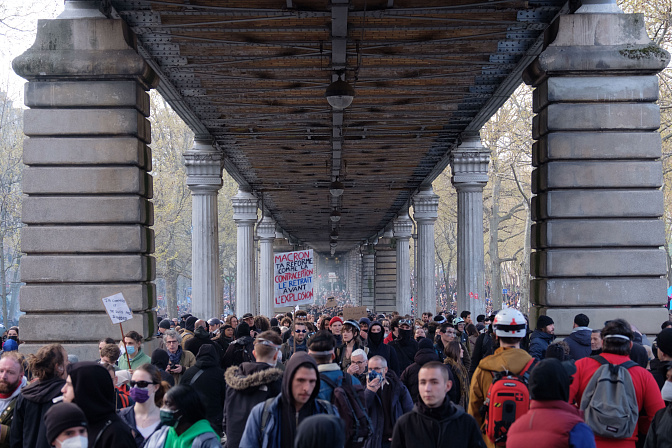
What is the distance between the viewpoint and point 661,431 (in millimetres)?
5332

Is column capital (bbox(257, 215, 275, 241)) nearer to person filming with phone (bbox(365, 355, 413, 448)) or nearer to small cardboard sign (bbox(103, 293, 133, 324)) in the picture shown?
small cardboard sign (bbox(103, 293, 133, 324))

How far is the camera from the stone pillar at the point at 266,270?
1599 inches

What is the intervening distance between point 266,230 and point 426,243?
11847 mm

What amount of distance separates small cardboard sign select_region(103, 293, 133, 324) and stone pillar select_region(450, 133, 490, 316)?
11766mm

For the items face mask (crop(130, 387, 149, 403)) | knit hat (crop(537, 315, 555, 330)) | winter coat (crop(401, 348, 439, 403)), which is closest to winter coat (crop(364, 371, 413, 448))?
winter coat (crop(401, 348, 439, 403))

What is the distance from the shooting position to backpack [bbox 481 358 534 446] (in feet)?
19.2

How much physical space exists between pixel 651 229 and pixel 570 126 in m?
1.86

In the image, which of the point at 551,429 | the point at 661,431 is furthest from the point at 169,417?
the point at 661,431

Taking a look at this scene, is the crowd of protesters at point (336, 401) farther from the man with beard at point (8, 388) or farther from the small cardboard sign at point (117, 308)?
the small cardboard sign at point (117, 308)

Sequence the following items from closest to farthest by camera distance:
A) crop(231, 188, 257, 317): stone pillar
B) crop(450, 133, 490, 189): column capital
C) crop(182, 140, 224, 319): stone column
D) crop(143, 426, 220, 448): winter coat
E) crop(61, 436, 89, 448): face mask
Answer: crop(61, 436, 89, 448): face mask
crop(143, 426, 220, 448): winter coat
crop(182, 140, 224, 319): stone column
crop(450, 133, 490, 189): column capital
crop(231, 188, 257, 317): stone pillar

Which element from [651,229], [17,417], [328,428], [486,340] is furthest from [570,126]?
[328,428]

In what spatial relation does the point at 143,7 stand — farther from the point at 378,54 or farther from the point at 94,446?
the point at 94,446

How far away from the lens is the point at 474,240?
22.0 meters

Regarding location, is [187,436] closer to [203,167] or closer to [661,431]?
[661,431]
